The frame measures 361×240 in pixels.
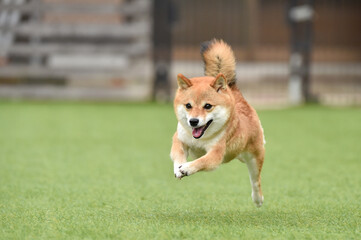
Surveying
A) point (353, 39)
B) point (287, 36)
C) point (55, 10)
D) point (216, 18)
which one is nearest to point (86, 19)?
point (55, 10)

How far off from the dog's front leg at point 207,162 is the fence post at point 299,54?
8.07m

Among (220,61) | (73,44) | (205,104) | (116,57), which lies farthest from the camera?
(73,44)

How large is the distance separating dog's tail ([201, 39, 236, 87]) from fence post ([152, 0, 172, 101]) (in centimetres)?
764

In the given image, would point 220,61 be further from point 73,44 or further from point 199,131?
point 73,44

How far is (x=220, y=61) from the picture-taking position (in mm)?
4180

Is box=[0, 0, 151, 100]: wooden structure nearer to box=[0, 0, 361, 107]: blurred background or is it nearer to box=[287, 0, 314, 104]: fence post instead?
box=[0, 0, 361, 107]: blurred background

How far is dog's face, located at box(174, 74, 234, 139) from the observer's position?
3.69 metres

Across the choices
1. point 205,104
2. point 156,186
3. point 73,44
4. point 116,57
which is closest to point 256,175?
point 205,104

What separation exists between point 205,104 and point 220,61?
1.80ft

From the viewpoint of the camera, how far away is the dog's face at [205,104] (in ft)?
12.1

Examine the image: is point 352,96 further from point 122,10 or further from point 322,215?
point 322,215

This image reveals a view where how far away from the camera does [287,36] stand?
14984 millimetres

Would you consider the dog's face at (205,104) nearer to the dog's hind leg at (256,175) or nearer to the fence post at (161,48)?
the dog's hind leg at (256,175)

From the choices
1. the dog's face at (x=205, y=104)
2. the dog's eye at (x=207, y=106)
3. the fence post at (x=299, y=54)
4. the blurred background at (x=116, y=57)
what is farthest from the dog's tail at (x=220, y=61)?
the fence post at (x=299, y=54)
